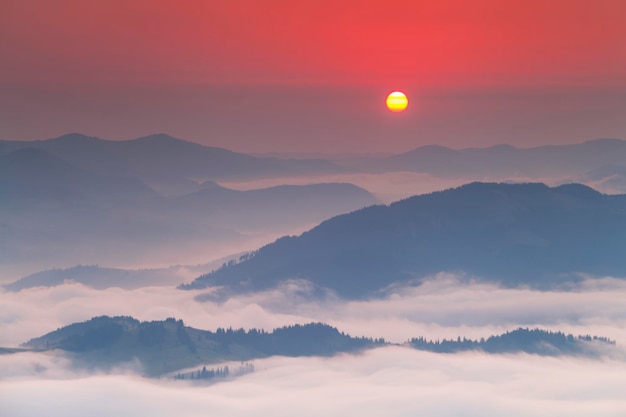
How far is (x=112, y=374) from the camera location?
13.6 metres

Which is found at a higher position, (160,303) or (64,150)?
(64,150)

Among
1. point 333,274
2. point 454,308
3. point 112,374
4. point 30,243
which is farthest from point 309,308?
point 30,243

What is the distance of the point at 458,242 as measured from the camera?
16.1m

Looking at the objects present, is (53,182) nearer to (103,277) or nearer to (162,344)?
(103,277)

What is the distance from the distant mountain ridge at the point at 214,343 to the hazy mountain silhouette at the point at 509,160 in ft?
7.94

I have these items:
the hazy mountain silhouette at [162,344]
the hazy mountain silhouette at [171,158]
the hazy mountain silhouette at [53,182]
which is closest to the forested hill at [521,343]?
the hazy mountain silhouette at [162,344]

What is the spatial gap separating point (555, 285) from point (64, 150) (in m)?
7.72

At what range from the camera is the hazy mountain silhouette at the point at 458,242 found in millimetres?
15156

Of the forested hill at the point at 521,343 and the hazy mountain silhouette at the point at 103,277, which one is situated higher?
the hazy mountain silhouette at the point at 103,277

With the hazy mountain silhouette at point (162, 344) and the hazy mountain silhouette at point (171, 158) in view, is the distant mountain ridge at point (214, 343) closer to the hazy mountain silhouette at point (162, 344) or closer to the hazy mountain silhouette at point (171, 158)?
the hazy mountain silhouette at point (162, 344)

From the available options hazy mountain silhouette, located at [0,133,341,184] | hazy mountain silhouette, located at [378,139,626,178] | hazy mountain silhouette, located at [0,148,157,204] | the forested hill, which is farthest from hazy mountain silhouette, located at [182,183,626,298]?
hazy mountain silhouette, located at [0,148,157,204]

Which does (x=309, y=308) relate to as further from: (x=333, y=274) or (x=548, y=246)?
(x=548, y=246)

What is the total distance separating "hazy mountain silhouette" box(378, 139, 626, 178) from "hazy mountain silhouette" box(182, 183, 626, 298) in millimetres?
499

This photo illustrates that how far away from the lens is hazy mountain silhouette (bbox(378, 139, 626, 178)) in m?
14.0
